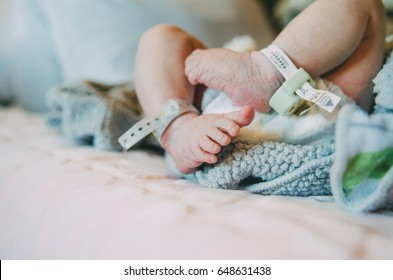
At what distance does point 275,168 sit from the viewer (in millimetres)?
583

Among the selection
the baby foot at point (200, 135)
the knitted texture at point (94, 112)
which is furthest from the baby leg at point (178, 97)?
the knitted texture at point (94, 112)

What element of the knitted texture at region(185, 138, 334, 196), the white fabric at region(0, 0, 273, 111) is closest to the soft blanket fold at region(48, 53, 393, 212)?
the knitted texture at region(185, 138, 334, 196)

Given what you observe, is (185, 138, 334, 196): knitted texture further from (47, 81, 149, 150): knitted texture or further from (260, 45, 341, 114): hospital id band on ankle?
(47, 81, 149, 150): knitted texture

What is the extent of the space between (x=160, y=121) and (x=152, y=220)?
0.84ft

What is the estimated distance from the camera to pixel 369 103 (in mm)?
692

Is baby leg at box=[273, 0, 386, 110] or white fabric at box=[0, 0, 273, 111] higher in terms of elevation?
white fabric at box=[0, 0, 273, 111]

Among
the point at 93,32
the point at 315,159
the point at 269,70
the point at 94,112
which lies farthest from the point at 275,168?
the point at 93,32

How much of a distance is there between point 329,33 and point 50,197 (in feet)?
1.46

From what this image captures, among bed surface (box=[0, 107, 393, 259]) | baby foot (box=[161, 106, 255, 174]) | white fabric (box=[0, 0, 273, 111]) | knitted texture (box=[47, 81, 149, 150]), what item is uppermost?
white fabric (box=[0, 0, 273, 111])

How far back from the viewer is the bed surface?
1.34 feet

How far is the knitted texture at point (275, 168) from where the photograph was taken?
570mm

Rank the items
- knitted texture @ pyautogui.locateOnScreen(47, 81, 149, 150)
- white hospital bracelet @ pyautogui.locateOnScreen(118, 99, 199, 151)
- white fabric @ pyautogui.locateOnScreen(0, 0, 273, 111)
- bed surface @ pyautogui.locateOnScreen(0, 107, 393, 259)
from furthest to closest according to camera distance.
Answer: white fabric @ pyautogui.locateOnScreen(0, 0, 273, 111)
knitted texture @ pyautogui.locateOnScreen(47, 81, 149, 150)
white hospital bracelet @ pyautogui.locateOnScreen(118, 99, 199, 151)
bed surface @ pyautogui.locateOnScreen(0, 107, 393, 259)

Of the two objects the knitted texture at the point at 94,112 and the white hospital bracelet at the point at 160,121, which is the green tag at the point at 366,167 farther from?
the knitted texture at the point at 94,112
